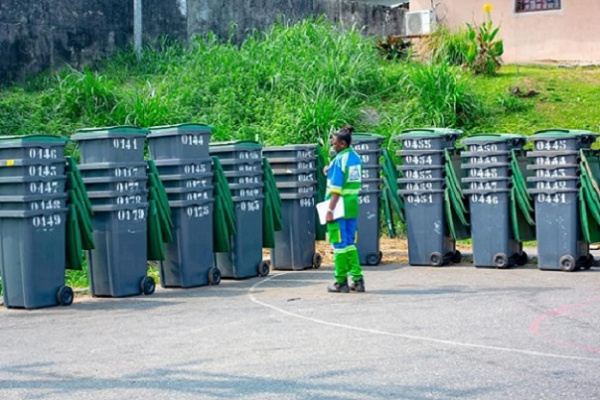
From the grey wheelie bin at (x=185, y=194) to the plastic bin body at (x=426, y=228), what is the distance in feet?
9.49

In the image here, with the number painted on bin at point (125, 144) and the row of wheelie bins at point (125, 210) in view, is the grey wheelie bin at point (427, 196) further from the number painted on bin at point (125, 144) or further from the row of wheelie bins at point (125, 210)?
the number painted on bin at point (125, 144)

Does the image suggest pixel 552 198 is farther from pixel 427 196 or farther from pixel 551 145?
pixel 427 196

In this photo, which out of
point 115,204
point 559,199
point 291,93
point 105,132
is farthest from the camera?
point 291,93

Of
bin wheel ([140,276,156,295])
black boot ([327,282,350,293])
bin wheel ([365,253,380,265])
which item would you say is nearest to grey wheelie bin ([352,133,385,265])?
bin wheel ([365,253,380,265])

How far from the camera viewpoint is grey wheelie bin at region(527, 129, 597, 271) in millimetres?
13766

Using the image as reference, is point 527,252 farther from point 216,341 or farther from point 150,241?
point 216,341

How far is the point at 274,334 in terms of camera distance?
9.78 meters

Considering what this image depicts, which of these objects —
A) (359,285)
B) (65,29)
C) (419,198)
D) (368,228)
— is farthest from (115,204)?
(65,29)

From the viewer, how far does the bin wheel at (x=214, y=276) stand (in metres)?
13.3

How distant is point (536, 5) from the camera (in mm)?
26203

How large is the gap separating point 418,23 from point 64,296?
627 inches

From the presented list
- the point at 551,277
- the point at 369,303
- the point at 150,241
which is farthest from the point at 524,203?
the point at 150,241

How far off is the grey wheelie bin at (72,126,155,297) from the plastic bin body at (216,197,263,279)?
1.57m

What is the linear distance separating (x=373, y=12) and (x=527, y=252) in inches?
510
